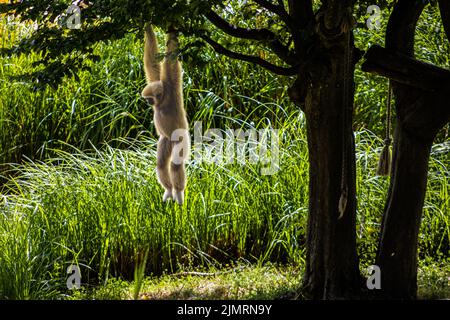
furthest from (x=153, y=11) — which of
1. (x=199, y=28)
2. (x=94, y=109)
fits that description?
(x=94, y=109)

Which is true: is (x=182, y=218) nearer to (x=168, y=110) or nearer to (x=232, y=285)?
(x=232, y=285)

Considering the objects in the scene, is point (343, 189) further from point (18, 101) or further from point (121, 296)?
point (18, 101)

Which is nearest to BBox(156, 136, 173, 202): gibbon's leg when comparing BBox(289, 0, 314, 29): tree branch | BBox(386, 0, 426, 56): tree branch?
BBox(289, 0, 314, 29): tree branch

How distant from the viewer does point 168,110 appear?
4.26m

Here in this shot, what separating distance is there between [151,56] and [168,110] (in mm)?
324

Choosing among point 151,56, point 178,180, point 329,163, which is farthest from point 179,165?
point 329,163

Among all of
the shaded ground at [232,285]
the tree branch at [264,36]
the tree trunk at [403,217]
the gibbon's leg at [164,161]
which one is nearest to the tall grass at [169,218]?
the shaded ground at [232,285]

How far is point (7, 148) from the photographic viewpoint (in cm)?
765

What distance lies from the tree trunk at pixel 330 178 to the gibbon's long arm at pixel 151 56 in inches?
35.4

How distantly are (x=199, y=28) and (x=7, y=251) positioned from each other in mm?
2156

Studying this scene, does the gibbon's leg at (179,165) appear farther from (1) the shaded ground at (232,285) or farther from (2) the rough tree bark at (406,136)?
(2) the rough tree bark at (406,136)

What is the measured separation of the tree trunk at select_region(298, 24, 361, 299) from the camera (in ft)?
13.7

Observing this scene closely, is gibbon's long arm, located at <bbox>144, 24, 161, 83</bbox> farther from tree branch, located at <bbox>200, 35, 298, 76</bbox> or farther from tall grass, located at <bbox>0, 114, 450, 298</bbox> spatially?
tall grass, located at <bbox>0, 114, 450, 298</bbox>

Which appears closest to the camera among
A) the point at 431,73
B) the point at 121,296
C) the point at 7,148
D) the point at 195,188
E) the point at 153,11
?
the point at 153,11
